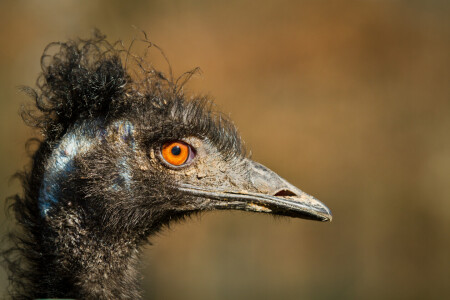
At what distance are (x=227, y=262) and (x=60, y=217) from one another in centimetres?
484

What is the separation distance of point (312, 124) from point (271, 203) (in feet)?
17.0

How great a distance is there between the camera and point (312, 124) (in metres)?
8.15

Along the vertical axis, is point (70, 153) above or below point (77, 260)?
above

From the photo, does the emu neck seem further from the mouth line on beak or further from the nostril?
the nostril

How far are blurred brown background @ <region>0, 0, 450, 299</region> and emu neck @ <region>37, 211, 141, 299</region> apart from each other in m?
4.51

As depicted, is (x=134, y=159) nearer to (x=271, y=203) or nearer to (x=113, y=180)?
(x=113, y=180)

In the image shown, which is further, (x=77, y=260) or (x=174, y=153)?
(x=174, y=153)

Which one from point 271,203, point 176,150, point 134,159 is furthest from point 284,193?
point 134,159

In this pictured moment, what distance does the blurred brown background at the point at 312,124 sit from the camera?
25.0ft

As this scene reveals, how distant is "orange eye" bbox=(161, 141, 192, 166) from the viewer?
122 inches

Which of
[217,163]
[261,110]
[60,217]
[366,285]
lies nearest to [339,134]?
[261,110]

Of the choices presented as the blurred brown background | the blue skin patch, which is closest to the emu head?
the blue skin patch

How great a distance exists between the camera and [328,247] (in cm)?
777

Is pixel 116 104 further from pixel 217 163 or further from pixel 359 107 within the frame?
pixel 359 107
